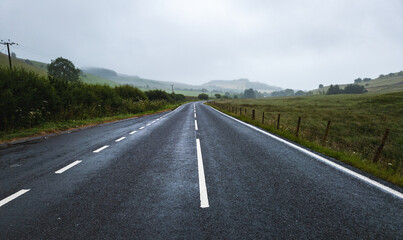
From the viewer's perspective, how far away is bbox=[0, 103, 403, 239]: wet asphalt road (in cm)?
240

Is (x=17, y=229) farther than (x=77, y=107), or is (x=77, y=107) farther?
(x=77, y=107)

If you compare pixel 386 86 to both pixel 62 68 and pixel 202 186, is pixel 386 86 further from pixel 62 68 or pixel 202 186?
pixel 62 68

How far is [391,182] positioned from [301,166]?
1.71 metres

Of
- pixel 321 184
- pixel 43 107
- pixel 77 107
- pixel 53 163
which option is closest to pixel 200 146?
pixel 321 184

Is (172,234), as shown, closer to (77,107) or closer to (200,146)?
(200,146)

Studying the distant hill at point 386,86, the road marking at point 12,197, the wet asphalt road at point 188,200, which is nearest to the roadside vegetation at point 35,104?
the wet asphalt road at point 188,200

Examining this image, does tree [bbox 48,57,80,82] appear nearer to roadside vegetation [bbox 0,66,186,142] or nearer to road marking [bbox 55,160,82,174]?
roadside vegetation [bbox 0,66,186,142]

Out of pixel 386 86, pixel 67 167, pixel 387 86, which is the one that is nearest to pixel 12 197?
pixel 67 167

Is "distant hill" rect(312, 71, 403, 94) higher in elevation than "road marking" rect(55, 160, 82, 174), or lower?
higher

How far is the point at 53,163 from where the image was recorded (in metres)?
4.97

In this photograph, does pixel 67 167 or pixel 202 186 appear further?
pixel 67 167

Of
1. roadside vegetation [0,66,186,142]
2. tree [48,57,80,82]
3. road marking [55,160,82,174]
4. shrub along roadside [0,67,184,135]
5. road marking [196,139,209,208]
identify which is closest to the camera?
road marking [196,139,209,208]

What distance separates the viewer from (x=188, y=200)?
314 cm

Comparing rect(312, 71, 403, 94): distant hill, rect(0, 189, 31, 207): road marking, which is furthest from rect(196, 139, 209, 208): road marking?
rect(312, 71, 403, 94): distant hill
